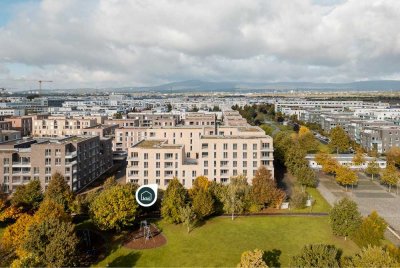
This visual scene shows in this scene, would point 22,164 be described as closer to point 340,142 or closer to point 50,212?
point 50,212

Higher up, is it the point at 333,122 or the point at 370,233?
the point at 333,122

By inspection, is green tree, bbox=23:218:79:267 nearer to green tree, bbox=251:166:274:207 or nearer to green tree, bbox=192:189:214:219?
green tree, bbox=192:189:214:219

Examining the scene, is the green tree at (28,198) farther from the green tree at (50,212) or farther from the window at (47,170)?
the window at (47,170)

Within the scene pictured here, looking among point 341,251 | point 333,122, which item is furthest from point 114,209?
point 333,122

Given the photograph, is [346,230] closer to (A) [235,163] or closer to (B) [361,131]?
(A) [235,163]

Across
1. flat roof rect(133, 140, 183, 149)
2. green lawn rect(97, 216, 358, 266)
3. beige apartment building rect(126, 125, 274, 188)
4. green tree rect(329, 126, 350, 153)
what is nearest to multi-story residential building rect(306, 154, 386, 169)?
green tree rect(329, 126, 350, 153)

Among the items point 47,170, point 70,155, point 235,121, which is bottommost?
point 47,170

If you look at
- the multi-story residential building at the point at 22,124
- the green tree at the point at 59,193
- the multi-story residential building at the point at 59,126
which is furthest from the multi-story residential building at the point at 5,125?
the green tree at the point at 59,193
